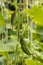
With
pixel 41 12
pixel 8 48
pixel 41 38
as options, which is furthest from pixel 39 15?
pixel 41 38

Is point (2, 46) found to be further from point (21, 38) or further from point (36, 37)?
point (36, 37)

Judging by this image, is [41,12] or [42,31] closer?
[41,12]

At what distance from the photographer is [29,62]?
1.42 ft

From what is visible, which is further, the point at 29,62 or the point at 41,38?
the point at 41,38

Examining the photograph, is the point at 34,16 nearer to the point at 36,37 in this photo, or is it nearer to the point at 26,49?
the point at 26,49

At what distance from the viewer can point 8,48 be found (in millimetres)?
375

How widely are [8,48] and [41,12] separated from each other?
11 centimetres

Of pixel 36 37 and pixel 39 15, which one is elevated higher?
pixel 39 15

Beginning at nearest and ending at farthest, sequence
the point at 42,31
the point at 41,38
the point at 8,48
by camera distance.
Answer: the point at 8,48
the point at 42,31
the point at 41,38

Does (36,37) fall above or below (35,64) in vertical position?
below

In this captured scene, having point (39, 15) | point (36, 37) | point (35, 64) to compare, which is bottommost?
point (36, 37)

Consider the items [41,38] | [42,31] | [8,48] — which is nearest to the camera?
[8,48]

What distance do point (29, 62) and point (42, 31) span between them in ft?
0.95

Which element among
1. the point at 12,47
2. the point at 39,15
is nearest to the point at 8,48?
the point at 12,47
